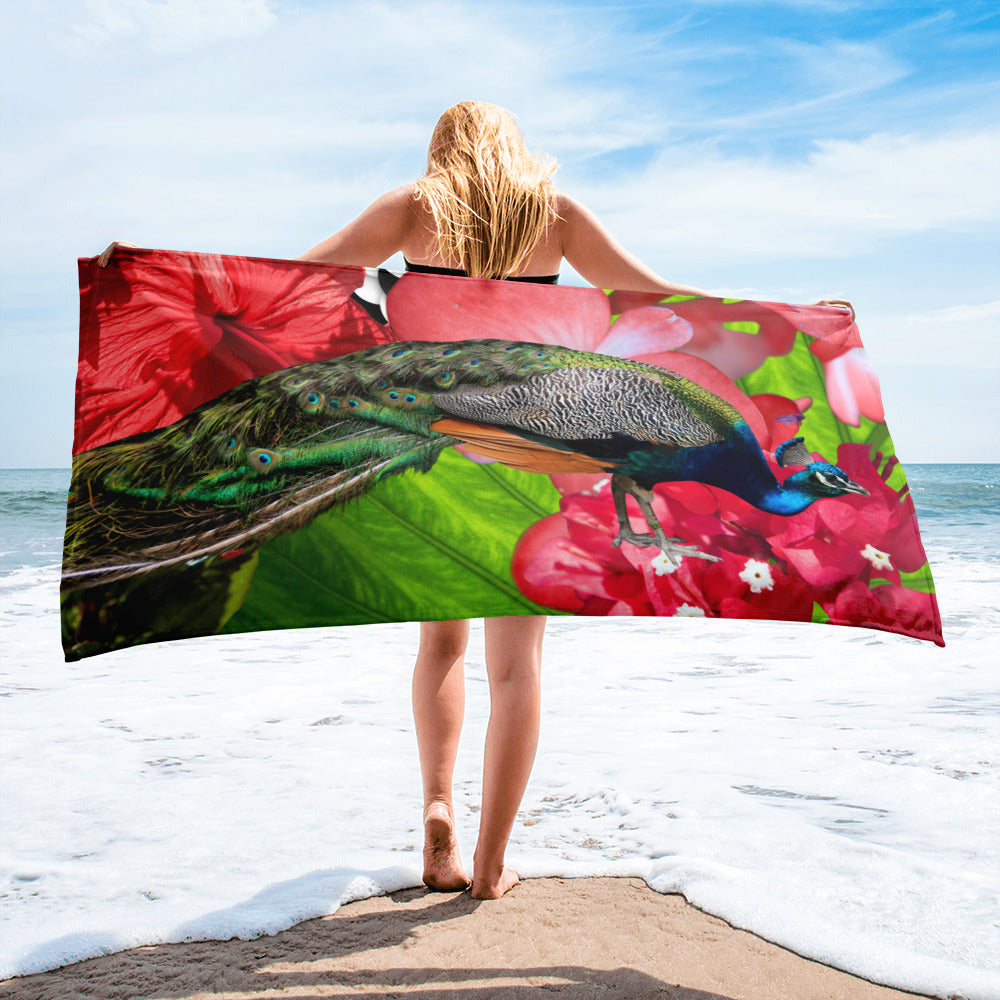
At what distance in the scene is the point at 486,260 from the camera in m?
1.65

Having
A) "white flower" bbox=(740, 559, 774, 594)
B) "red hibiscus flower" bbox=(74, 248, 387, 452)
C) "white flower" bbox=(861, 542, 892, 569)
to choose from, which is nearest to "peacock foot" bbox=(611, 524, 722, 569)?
"white flower" bbox=(740, 559, 774, 594)

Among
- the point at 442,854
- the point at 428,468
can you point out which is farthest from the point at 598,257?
the point at 442,854

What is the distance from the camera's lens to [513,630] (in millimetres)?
1611

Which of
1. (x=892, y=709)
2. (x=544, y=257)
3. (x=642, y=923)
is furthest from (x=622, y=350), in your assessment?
(x=892, y=709)

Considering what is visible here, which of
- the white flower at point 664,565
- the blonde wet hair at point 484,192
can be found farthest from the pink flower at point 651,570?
the blonde wet hair at point 484,192

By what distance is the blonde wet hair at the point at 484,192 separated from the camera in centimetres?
159

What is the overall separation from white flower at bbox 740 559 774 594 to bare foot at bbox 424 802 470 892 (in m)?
0.77

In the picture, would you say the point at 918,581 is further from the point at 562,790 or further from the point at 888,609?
the point at 562,790

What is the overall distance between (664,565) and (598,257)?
25.0 inches

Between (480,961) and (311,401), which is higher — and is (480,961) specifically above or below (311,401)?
below

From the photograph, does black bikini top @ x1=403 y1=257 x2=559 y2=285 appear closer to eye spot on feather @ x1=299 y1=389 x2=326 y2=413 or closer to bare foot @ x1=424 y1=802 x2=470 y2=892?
eye spot on feather @ x1=299 y1=389 x2=326 y2=413

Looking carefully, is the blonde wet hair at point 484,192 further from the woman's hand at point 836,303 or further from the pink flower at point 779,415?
the woman's hand at point 836,303

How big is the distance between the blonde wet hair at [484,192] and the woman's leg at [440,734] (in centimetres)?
75

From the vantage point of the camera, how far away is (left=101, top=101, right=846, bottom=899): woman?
1590 mm
